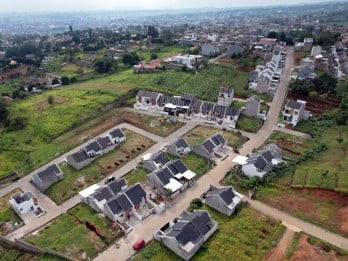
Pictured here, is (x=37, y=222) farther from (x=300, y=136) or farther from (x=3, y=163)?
(x=300, y=136)

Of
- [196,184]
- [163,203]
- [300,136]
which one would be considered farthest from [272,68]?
[163,203]

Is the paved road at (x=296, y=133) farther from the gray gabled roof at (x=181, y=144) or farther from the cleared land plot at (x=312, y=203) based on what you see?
the gray gabled roof at (x=181, y=144)

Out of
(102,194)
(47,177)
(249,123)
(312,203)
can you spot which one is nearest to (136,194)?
(102,194)

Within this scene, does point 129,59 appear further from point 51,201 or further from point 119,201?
point 119,201

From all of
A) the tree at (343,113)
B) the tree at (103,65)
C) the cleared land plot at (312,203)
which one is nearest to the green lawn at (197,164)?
the cleared land plot at (312,203)

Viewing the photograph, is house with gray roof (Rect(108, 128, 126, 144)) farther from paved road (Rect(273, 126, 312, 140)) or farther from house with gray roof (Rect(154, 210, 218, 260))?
paved road (Rect(273, 126, 312, 140))

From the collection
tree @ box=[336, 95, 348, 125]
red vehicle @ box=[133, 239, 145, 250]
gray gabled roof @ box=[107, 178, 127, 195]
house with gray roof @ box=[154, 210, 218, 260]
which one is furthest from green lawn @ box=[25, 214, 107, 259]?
tree @ box=[336, 95, 348, 125]
